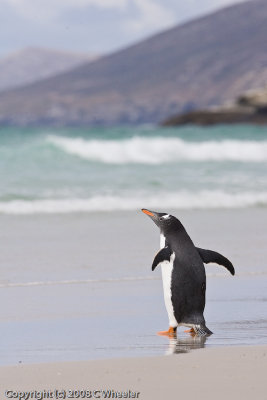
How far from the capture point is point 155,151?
25.9 m

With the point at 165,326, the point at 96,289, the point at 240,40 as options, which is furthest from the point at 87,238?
the point at 240,40

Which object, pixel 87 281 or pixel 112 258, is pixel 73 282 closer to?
pixel 87 281

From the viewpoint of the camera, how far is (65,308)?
5824 millimetres

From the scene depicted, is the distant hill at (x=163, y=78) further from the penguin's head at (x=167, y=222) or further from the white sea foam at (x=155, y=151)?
the penguin's head at (x=167, y=222)

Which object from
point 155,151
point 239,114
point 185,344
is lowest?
point 185,344

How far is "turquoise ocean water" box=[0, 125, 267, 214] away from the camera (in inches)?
541

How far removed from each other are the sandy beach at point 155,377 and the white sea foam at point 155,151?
18.8 m

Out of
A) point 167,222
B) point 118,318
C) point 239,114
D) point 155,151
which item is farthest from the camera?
point 239,114

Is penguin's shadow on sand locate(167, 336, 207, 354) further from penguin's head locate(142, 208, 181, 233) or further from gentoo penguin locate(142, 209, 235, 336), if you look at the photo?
penguin's head locate(142, 208, 181, 233)

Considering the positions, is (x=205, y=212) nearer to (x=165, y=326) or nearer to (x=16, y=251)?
(x=16, y=251)

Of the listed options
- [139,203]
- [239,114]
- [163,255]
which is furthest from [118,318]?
[239,114]

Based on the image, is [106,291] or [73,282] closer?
[106,291]

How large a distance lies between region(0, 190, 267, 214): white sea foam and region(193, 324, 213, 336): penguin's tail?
25.1 ft

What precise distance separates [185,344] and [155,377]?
0.83 m
